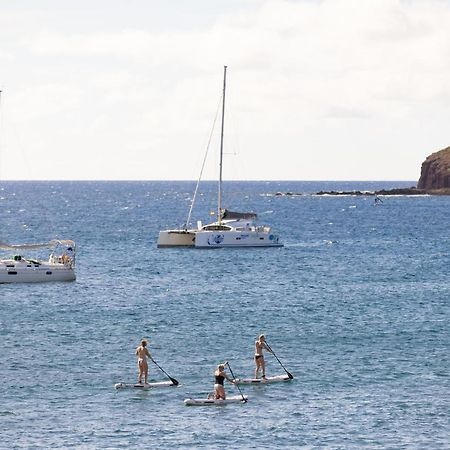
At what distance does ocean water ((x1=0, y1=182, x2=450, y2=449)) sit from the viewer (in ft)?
125

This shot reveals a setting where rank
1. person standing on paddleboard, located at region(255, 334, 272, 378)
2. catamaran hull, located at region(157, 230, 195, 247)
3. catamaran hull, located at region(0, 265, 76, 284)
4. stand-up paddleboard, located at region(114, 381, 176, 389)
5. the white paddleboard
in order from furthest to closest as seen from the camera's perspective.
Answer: catamaran hull, located at region(157, 230, 195, 247) < catamaran hull, located at region(0, 265, 76, 284) < person standing on paddleboard, located at region(255, 334, 272, 378) < stand-up paddleboard, located at region(114, 381, 176, 389) < the white paddleboard

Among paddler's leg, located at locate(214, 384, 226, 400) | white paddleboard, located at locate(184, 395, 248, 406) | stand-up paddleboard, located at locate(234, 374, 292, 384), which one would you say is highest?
paddler's leg, located at locate(214, 384, 226, 400)

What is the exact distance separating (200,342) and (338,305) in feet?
58.3

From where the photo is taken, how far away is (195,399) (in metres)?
41.7

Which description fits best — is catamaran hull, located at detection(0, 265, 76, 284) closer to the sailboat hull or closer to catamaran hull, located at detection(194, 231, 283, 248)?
the sailboat hull

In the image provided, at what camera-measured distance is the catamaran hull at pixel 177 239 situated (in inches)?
4532

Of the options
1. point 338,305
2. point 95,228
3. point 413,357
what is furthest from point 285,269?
point 95,228

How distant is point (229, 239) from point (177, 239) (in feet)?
18.1

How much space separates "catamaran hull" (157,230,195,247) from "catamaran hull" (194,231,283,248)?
32.2 inches

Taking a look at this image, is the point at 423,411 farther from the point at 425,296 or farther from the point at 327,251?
the point at 327,251

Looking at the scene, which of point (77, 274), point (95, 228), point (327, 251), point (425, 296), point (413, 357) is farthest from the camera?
point (95, 228)

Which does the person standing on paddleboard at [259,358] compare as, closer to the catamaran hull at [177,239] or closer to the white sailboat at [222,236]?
the white sailboat at [222,236]

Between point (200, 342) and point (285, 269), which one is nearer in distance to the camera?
point (200, 342)
